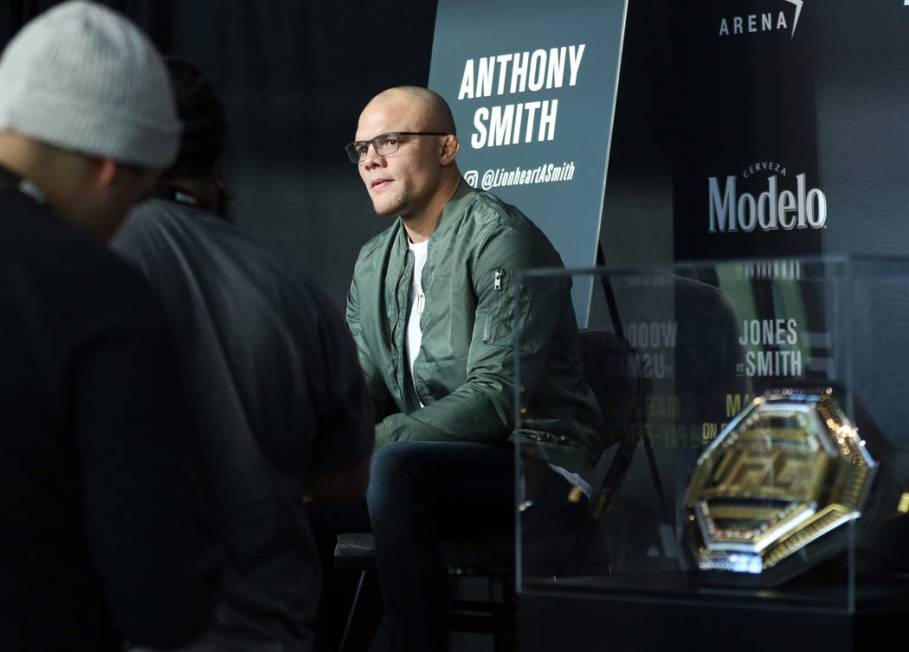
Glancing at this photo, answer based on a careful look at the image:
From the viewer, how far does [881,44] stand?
4230 mm

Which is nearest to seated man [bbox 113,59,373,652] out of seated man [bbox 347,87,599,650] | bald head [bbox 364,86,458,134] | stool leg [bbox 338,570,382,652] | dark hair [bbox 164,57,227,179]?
dark hair [bbox 164,57,227,179]

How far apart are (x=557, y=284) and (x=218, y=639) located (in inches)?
36.5

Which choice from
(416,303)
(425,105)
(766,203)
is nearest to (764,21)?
(766,203)

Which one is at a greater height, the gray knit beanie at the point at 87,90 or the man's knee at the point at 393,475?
the gray knit beanie at the point at 87,90

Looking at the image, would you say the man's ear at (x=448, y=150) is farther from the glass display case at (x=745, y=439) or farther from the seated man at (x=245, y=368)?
the seated man at (x=245, y=368)

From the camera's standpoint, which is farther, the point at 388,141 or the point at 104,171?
the point at 388,141

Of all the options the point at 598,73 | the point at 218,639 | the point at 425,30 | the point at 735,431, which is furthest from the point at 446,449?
the point at 425,30

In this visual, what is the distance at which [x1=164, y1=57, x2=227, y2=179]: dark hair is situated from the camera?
1674 millimetres

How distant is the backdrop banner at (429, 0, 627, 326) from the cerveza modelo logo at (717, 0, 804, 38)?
13.3 inches

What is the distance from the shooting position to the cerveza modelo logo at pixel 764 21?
4367 millimetres

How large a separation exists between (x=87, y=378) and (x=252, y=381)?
22.5 inches

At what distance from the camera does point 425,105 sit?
356 centimetres

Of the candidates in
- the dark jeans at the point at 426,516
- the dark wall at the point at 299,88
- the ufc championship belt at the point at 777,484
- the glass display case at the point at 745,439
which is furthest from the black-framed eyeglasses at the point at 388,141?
the dark wall at the point at 299,88

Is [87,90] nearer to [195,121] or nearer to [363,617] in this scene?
[195,121]
